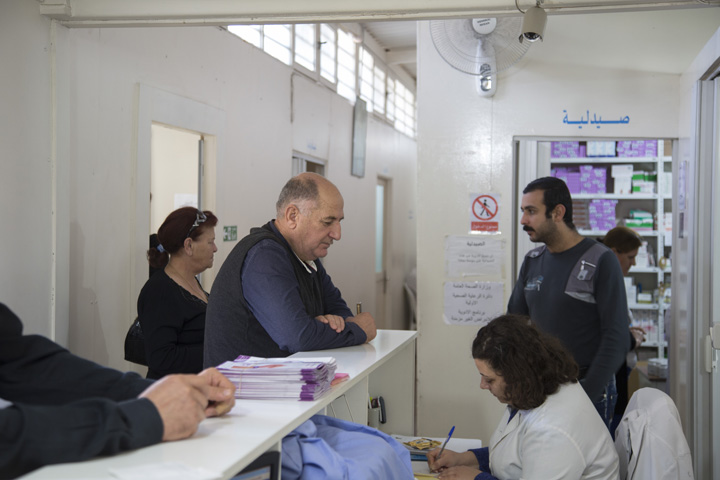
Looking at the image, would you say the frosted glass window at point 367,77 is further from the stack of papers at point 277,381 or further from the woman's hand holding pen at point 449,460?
the stack of papers at point 277,381

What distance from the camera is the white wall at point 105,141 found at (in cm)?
253

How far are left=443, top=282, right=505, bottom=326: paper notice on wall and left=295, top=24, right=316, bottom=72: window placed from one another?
3.08 meters

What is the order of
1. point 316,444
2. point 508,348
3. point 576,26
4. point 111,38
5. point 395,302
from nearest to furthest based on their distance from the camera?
point 316,444, point 508,348, point 111,38, point 576,26, point 395,302

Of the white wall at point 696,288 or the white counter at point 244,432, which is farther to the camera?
the white wall at point 696,288

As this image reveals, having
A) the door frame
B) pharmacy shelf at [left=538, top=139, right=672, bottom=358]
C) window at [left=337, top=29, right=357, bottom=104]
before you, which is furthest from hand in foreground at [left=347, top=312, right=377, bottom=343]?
window at [left=337, top=29, right=357, bottom=104]

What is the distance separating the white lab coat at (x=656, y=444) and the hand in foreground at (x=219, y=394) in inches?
51.7

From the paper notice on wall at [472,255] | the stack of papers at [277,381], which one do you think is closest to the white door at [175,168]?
the paper notice on wall at [472,255]

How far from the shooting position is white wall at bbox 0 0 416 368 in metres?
2.53

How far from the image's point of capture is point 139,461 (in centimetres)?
111

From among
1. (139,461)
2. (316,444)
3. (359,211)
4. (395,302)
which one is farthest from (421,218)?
(395,302)

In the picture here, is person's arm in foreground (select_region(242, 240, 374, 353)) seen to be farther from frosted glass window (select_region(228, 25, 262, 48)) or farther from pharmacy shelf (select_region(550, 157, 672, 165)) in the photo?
pharmacy shelf (select_region(550, 157, 672, 165))

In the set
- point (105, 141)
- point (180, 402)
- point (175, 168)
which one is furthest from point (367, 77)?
point (180, 402)

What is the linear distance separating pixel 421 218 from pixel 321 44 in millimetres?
3346

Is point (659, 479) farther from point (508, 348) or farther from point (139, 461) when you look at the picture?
point (139, 461)
